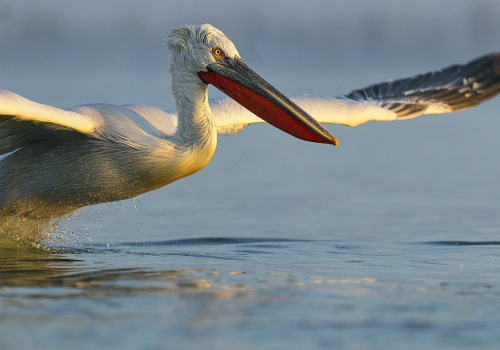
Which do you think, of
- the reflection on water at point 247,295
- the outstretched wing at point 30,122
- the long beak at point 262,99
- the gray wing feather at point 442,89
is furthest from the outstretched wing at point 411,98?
the outstretched wing at point 30,122

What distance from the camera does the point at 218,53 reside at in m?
6.42

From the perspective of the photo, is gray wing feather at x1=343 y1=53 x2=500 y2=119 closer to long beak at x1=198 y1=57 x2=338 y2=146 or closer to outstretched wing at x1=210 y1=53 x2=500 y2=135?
outstretched wing at x1=210 y1=53 x2=500 y2=135

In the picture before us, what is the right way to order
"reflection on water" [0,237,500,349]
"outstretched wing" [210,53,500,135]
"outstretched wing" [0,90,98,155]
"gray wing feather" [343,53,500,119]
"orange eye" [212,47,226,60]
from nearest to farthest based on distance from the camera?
"reflection on water" [0,237,500,349] < "outstretched wing" [0,90,98,155] < "orange eye" [212,47,226,60] < "outstretched wing" [210,53,500,135] < "gray wing feather" [343,53,500,119]

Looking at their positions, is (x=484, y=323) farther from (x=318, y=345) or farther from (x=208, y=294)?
(x=208, y=294)

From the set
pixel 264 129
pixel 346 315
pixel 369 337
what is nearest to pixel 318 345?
pixel 369 337

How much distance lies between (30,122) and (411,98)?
4460 millimetres

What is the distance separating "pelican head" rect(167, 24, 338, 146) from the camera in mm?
6344

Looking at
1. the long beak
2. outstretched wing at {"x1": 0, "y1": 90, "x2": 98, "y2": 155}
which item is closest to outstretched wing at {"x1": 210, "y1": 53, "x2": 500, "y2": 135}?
the long beak

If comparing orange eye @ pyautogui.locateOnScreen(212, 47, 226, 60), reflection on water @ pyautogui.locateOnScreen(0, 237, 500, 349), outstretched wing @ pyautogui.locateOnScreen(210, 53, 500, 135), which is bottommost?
reflection on water @ pyautogui.locateOnScreen(0, 237, 500, 349)

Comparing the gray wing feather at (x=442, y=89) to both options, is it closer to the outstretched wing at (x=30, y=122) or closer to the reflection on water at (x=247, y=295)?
the reflection on water at (x=247, y=295)

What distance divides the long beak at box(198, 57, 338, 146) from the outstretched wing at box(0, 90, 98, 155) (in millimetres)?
978

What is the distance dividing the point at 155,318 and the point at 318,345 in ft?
2.93

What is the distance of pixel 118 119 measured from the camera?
20.8 feet

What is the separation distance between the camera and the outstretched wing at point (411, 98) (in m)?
8.18
